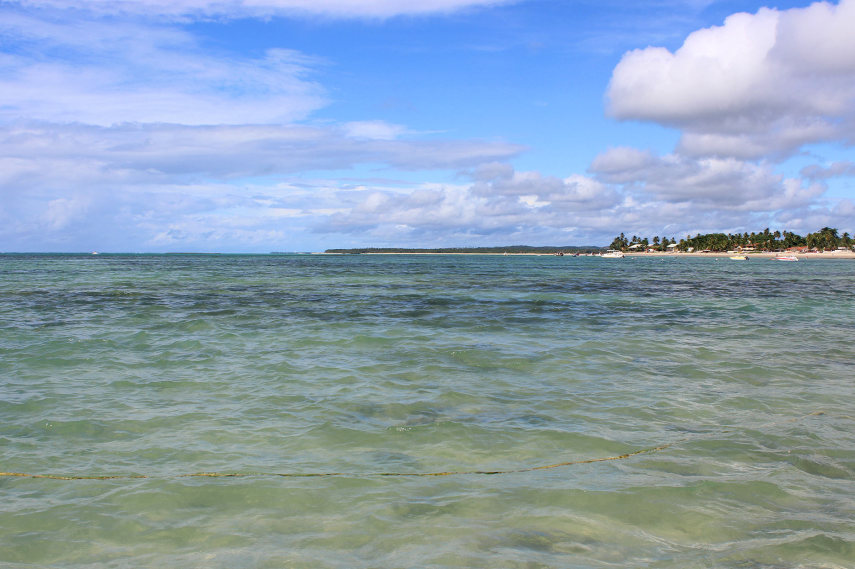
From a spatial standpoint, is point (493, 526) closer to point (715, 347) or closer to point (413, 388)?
point (413, 388)

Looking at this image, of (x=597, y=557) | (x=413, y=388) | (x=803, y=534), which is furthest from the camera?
(x=413, y=388)

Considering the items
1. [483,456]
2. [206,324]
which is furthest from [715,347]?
[206,324]

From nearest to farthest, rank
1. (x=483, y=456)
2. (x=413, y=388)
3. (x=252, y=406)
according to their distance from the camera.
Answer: (x=483, y=456) < (x=252, y=406) < (x=413, y=388)

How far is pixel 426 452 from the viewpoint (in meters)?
6.27

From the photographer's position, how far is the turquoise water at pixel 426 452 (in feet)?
14.0

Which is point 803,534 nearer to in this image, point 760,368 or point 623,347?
point 760,368

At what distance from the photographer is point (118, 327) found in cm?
1612

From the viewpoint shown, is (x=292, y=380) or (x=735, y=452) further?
(x=292, y=380)

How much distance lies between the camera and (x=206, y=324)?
17062 mm

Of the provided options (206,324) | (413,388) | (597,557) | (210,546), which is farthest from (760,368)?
(206,324)

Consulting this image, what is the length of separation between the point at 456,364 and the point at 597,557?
726cm

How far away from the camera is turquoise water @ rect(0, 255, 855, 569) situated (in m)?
4.25

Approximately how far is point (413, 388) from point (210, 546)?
5262 mm

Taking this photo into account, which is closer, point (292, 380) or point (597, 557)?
point (597, 557)
